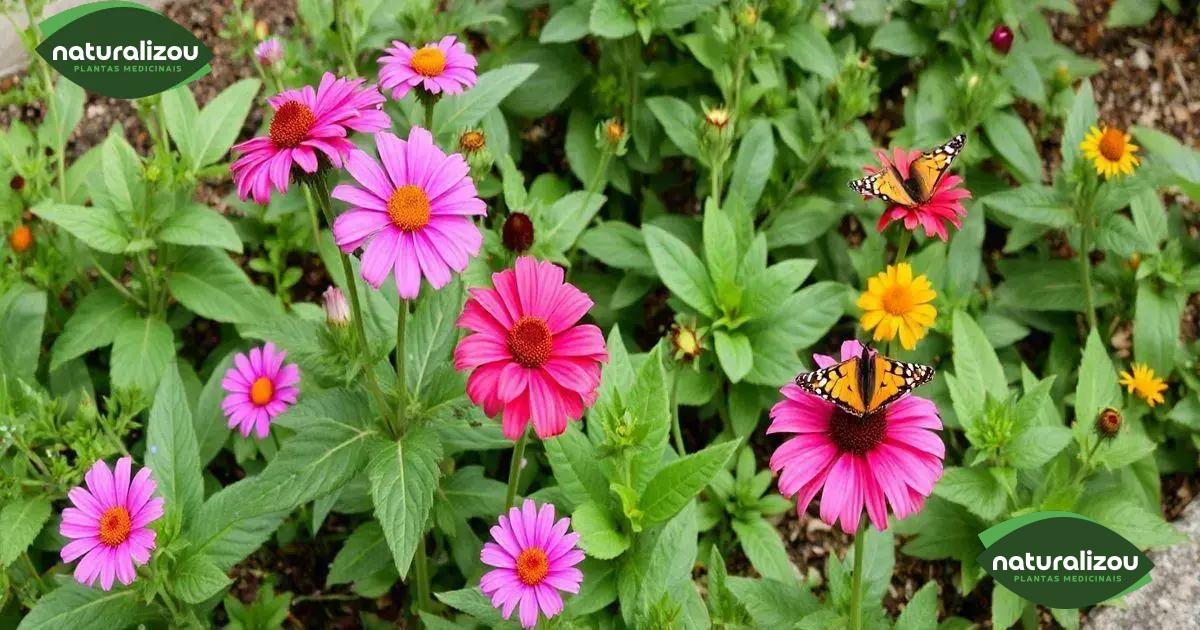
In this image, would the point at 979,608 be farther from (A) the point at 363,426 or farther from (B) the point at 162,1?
(B) the point at 162,1

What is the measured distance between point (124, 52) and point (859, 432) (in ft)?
7.57

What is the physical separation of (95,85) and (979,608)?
2884 millimetres

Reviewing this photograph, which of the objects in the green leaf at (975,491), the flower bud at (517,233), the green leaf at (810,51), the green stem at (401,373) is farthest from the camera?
the green leaf at (810,51)

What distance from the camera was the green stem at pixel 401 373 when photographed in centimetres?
171

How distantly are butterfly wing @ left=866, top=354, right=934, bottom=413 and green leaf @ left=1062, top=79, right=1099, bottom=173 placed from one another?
1709mm

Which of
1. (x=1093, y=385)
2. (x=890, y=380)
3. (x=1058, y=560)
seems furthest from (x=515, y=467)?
(x=1093, y=385)

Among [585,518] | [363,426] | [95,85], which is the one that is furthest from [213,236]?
[585,518]

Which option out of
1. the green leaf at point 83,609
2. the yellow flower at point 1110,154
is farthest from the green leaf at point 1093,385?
the green leaf at point 83,609

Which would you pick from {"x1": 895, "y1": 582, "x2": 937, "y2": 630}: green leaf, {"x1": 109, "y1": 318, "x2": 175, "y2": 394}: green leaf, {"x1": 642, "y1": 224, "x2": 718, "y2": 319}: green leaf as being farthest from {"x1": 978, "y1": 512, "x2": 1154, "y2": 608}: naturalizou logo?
{"x1": 109, "y1": 318, "x2": 175, "y2": 394}: green leaf

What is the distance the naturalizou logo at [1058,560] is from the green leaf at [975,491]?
0.17ft

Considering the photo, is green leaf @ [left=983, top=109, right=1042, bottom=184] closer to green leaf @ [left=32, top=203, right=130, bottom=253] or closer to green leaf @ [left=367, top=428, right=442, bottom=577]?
green leaf @ [left=367, top=428, right=442, bottom=577]

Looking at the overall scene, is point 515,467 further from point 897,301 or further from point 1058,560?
point 1058,560

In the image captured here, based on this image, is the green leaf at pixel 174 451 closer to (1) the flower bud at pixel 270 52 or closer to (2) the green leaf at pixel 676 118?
(1) the flower bud at pixel 270 52

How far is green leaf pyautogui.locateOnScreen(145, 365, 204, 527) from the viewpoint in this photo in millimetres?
2246
